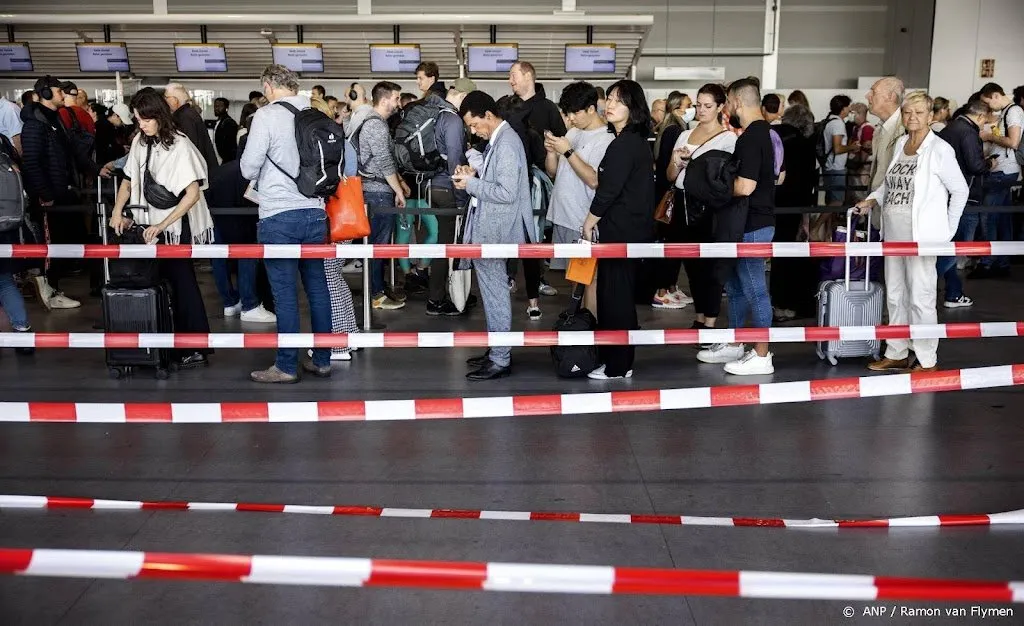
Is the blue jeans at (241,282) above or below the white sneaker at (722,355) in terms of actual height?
above

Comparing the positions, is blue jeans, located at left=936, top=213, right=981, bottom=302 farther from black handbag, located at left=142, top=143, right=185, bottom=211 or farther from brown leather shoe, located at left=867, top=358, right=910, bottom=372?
black handbag, located at left=142, top=143, right=185, bottom=211

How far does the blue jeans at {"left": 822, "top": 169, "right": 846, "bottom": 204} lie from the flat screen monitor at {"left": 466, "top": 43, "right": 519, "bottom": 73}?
458 cm

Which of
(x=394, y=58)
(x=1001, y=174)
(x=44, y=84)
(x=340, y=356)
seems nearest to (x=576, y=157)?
(x=340, y=356)

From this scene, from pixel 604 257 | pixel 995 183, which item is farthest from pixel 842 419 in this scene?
pixel 995 183

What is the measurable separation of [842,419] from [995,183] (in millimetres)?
6103

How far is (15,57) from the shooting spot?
1427cm

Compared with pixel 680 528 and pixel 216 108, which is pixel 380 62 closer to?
pixel 216 108

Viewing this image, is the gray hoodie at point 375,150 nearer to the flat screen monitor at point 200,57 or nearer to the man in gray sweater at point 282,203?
the man in gray sweater at point 282,203

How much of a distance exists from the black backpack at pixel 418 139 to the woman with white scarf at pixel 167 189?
6.12 ft

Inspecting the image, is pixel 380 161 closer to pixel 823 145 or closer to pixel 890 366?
pixel 890 366

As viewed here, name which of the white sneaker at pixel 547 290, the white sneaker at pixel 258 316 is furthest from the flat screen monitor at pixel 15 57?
the white sneaker at pixel 547 290

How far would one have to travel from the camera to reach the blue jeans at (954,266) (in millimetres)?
7895

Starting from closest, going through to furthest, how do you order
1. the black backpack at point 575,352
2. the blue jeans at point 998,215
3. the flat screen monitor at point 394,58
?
the black backpack at point 575,352 → the blue jeans at point 998,215 → the flat screen monitor at point 394,58

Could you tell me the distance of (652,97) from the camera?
17.3 meters
